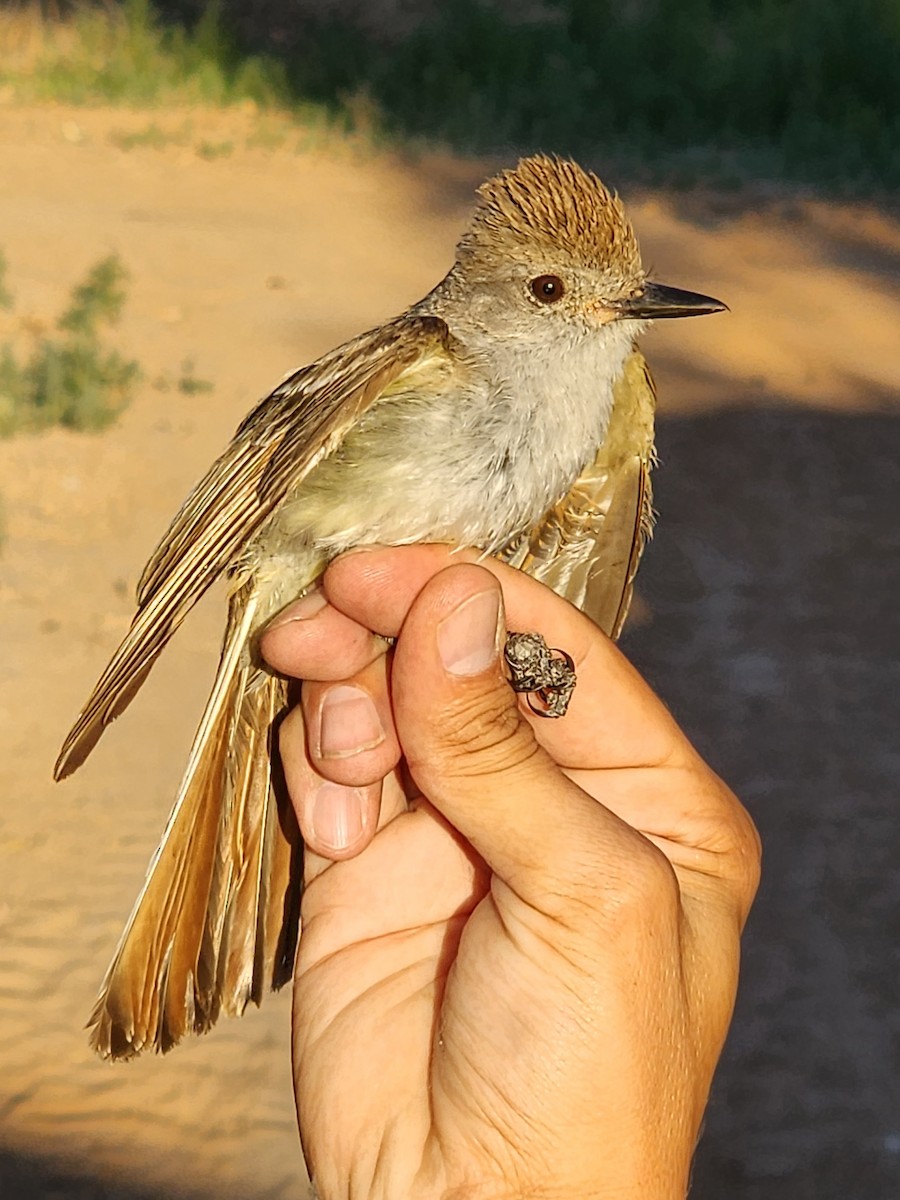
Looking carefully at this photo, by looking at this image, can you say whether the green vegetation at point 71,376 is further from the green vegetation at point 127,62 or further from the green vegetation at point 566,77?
the green vegetation at point 127,62

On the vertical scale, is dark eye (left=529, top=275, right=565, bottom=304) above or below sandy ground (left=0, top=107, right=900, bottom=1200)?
above

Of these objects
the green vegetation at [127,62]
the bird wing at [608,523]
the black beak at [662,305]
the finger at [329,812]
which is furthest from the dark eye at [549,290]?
the green vegetation at [127,62]

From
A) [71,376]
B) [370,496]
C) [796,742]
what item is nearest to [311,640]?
[370,496]

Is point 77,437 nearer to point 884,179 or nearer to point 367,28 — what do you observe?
point 884,179

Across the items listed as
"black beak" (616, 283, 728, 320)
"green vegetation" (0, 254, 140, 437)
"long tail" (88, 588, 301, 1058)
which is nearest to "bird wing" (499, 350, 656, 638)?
"black beak" (616, 283, 728, 320)

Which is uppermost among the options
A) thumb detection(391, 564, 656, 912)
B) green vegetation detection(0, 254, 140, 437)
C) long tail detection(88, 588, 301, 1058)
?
thumb detection(391, 564, 656, 912)

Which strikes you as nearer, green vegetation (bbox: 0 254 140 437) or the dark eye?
the dark eye

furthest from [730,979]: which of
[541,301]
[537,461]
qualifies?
[541,301]

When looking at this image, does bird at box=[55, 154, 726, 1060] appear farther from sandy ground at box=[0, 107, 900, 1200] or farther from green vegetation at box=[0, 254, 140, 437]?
green vegetation at box=[0, 254, 140, 437]
